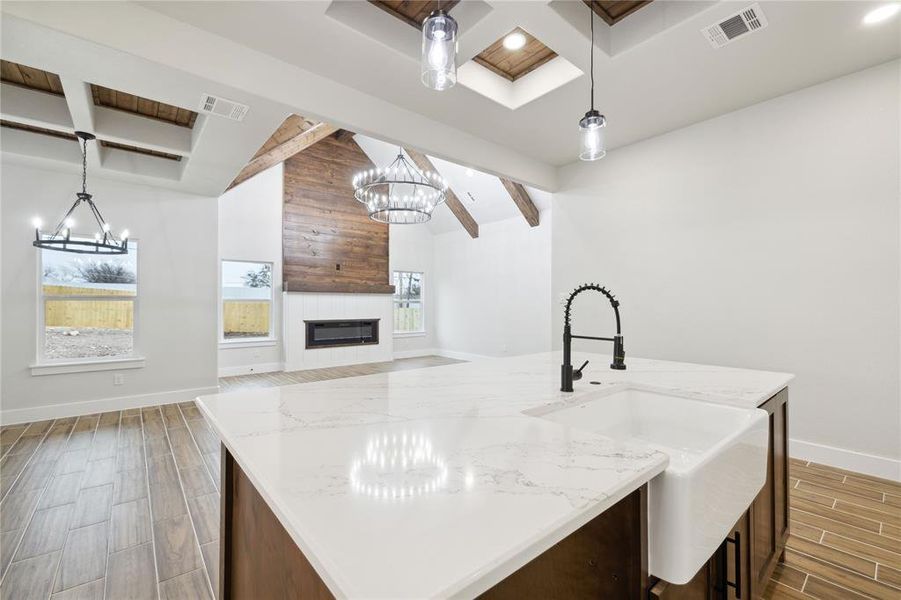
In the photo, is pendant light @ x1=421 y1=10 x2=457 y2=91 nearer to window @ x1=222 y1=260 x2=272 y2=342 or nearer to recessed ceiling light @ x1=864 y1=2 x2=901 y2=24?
recessed ceiling light @ x1=864 y1=2 x2=901 y2=24

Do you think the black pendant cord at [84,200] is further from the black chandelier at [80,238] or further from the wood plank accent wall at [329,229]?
the wood plank accent wall at [329,229]

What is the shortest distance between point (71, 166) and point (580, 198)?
5.50 m

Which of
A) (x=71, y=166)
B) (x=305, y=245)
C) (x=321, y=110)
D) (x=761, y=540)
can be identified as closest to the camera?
(x=761, y=540)

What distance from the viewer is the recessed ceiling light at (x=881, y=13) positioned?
2.25 meters

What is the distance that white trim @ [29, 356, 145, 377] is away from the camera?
4.11 metres

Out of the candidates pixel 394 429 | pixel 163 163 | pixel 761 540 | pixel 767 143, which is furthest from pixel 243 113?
pixel 767 143

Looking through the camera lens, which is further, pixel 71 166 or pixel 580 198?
pixel 580 198

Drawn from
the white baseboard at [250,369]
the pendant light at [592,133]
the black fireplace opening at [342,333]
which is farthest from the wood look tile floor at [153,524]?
the black fireplace opening at [342,333]

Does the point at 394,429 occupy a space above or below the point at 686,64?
below

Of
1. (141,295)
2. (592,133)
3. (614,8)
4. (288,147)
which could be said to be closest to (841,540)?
(592,133)

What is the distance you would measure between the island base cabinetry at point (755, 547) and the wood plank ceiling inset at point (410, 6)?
2737mm

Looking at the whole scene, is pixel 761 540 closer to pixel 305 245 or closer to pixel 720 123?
pixel 720 123

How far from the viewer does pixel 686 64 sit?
272 centimetres

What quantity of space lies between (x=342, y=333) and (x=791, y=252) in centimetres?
693
